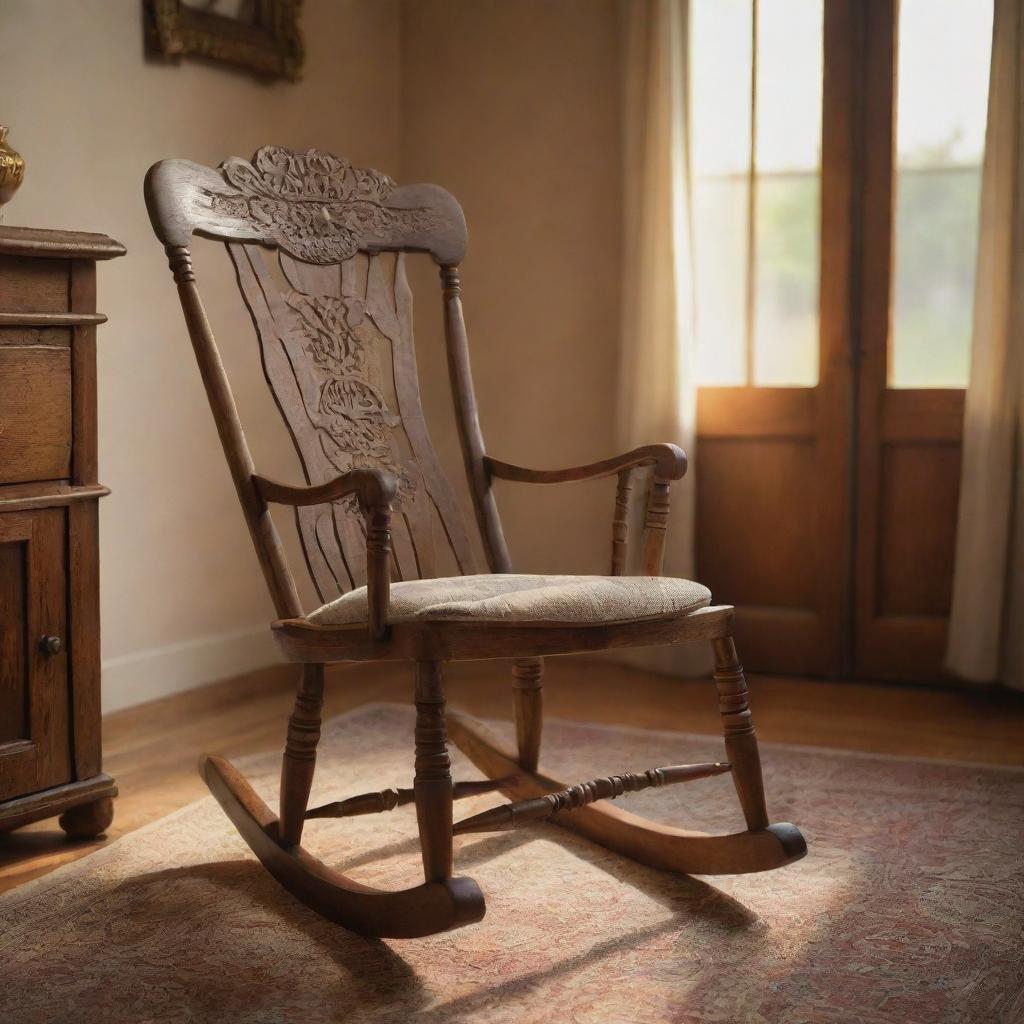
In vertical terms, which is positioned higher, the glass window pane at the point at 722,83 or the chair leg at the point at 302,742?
the glass window pane at the point at 722,83

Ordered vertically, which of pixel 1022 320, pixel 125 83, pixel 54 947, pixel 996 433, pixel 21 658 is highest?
pixel 125 83

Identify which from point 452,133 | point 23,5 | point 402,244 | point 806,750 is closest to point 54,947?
point 402,244

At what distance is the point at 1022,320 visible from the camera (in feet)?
10.4

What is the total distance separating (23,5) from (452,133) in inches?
55.1

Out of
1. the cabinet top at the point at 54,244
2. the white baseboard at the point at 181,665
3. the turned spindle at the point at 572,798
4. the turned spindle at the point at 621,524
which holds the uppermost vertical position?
the cabinet top at the point at 54,244

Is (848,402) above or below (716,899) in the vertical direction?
above

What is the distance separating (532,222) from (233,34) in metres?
0.99

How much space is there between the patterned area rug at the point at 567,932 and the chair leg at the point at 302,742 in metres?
0.16

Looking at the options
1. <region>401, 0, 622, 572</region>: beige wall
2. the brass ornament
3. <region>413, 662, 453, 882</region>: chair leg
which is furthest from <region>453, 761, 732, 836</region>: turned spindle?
<region>401, 0, 622, 572</region>: beige wall

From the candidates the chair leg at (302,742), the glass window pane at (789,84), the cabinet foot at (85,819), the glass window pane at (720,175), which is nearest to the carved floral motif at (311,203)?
the chair leg at (302,742)

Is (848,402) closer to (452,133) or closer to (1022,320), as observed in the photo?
(1022,320)

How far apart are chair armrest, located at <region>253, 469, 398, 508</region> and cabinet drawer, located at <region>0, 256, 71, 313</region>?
47 cm

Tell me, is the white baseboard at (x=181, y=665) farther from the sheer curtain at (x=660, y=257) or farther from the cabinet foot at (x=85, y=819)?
the sheer curtain at (x=660, y=257)

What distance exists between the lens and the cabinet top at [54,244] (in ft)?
6.66
